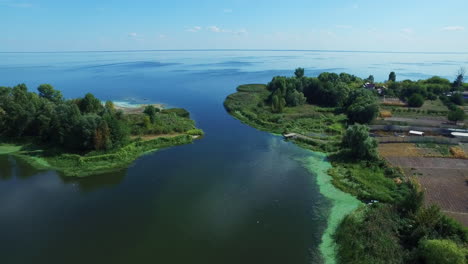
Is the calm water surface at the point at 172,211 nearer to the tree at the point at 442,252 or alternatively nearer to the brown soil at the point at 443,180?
the tree at the point at 442,252

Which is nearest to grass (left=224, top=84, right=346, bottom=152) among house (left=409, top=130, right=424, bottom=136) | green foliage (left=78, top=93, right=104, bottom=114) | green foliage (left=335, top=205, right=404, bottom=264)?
house (left=409, top=130, right=424, bottom=136)

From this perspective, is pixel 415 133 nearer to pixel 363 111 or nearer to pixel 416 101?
pixel 363 111

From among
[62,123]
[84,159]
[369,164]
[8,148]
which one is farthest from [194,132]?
[8,148]

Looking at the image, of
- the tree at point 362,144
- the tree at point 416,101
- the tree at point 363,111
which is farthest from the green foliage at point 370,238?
the tree at point 416,101

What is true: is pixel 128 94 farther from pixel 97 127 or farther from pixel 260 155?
pixel 260 155

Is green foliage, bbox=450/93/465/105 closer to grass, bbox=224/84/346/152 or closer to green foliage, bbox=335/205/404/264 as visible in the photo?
grass, bbox=224/84/346/152

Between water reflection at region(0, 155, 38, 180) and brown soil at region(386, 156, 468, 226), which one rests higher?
brown soil at region(386, 156, 468, 226)
